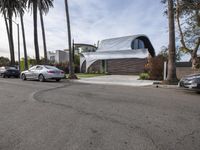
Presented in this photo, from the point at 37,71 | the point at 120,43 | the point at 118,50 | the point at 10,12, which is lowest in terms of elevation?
the point at 37,71

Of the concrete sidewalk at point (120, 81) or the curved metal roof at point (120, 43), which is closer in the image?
the concrete sidewalk at point (120, 81)

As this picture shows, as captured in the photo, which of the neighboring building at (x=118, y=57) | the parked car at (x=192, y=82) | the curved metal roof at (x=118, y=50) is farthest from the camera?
the curved metal roof at (x=118, y=50)

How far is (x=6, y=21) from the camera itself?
33.6 meters

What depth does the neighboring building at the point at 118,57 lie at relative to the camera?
28.5 metres

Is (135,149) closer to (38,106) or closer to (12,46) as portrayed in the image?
(38,106)

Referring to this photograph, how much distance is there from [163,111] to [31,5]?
2524 cm

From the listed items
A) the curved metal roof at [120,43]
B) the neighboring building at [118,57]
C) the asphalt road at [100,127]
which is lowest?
the asphalt road at [100,127]

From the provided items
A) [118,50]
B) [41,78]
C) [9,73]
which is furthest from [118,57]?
[41,78]

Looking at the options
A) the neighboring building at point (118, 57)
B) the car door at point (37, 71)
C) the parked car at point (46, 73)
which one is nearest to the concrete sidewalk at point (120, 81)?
the parked car at point (46, 73)

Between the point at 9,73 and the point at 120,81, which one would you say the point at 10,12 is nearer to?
the point at 9,73

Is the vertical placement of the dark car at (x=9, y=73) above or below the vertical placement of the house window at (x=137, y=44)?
below

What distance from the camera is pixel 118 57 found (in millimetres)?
30250

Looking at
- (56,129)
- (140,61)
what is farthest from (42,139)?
(140,61)

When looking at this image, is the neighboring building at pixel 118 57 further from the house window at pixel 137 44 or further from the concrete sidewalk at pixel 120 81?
the concrete sidewalk at pixel 120 81
